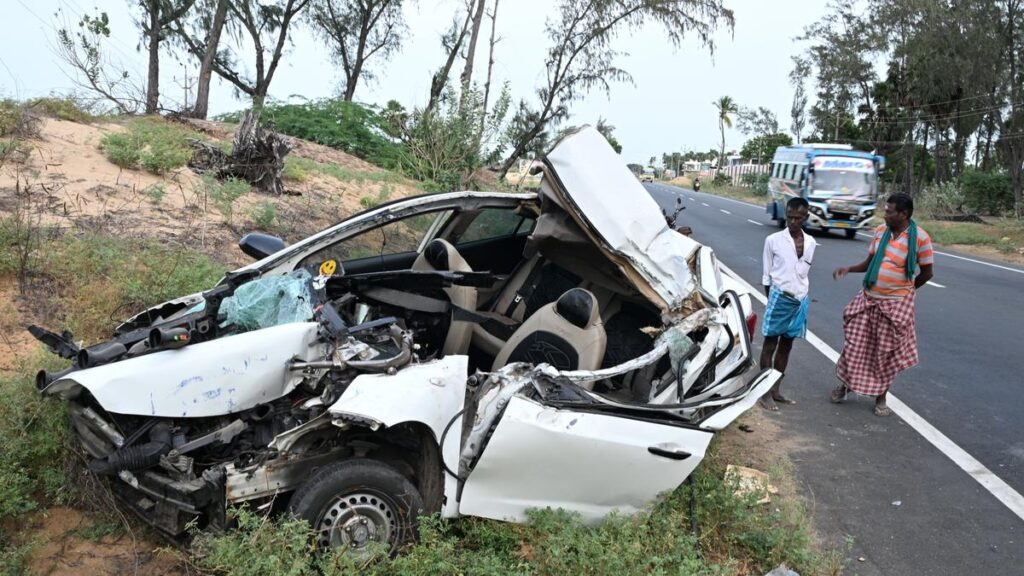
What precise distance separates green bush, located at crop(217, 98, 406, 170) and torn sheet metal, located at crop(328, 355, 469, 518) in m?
15.1

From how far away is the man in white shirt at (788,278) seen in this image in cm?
611

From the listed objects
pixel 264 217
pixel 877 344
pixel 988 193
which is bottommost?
pixel 988 193

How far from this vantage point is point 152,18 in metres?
20.1

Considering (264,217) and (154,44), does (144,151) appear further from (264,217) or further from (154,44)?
(154,44)

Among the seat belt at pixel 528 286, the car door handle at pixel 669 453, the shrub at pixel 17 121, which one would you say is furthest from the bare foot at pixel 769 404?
the shrub at pixel 17 121

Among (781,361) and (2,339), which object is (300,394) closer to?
(2,339)

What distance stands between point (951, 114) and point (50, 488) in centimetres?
4153

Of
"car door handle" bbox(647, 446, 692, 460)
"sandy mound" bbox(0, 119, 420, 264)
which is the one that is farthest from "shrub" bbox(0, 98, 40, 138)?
"car door handle" bbox(647, 446, 692, 460)

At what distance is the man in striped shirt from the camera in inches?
231

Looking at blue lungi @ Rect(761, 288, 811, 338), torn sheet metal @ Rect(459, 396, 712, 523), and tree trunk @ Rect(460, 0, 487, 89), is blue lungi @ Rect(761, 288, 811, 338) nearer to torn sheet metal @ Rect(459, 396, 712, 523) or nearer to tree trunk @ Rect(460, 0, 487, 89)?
torn sheet metal @ Rect(459, 396, 712, 523)

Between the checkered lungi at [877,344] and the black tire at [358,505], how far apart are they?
4300mm

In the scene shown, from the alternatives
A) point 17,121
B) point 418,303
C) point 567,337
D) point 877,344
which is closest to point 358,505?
point 418,303

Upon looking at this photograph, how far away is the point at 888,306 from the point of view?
19.6 feet

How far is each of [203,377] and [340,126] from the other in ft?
55.6
